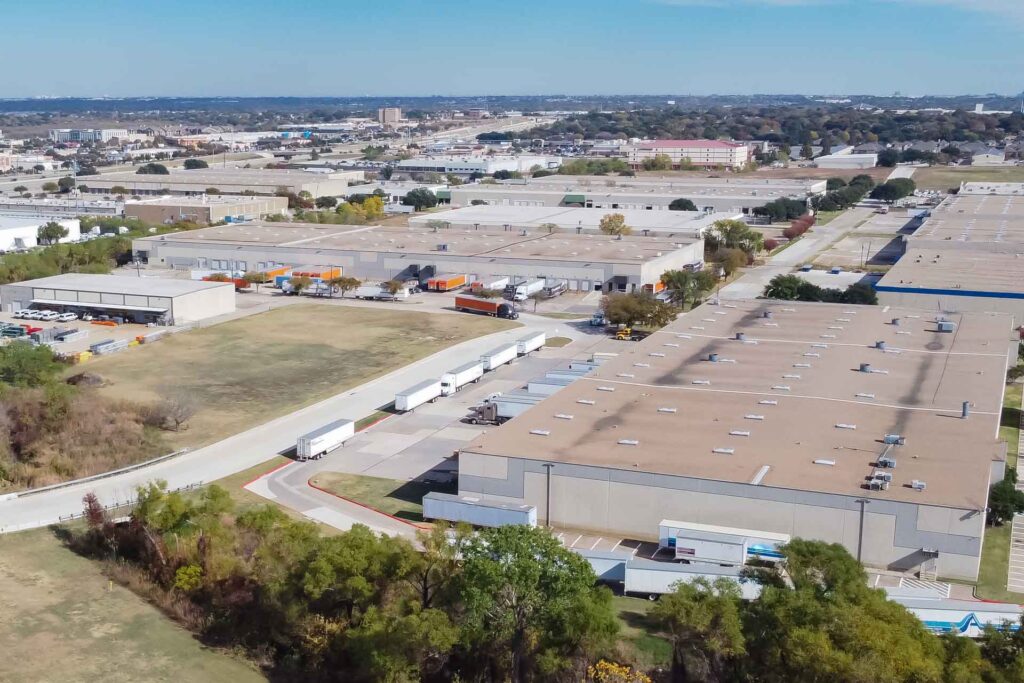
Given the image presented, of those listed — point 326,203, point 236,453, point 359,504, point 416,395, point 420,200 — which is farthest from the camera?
point 420,200

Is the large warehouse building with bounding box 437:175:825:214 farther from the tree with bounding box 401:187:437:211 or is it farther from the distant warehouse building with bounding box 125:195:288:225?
the distant warehouse building with bounding box 125:195:288:225

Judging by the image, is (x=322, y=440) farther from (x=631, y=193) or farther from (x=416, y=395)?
(x=631, y=193)

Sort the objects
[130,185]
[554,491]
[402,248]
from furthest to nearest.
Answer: [130,185]
[402,248]
[554,491]

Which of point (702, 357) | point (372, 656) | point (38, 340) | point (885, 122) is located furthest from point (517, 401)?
point (885, 122)

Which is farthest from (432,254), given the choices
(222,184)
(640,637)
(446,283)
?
(222,184)

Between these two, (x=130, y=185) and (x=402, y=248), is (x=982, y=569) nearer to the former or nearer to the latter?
(x=402, y=248)

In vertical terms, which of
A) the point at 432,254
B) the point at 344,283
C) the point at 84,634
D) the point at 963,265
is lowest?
the point at 84,634

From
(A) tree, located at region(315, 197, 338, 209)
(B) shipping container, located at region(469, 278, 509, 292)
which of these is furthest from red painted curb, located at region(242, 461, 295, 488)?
(A) tree, located at region(315, 197, 338, 209)
